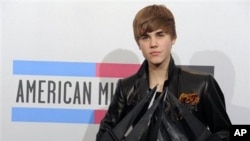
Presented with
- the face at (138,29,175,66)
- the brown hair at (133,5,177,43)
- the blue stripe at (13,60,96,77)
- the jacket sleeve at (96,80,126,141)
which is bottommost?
the jacket sleeve at (96,80,126,141)

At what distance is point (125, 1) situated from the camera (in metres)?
1.14

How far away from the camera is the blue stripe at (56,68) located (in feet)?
3.79

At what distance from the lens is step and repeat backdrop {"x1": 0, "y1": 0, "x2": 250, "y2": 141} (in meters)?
1.13

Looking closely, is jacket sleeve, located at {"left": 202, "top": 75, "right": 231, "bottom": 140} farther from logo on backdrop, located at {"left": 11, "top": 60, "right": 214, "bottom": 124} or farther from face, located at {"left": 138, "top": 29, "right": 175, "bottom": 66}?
logo on backdrop, located at {"left": 11, "top": 60, "right": 214, "bottom": 124}

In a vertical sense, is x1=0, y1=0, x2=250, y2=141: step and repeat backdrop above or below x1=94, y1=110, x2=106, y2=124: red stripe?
above

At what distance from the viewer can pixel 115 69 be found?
116 centimetres

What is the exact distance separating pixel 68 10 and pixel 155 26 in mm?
434

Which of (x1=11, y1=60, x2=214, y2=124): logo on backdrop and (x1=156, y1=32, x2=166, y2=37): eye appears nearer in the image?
(x1=156, y1=32, x2=166, y2=37): eye

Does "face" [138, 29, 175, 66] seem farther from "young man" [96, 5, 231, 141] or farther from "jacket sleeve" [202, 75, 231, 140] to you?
"jacket sleeve" [202, 75, 231, 140]

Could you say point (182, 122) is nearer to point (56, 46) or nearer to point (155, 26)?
point (155, 26)

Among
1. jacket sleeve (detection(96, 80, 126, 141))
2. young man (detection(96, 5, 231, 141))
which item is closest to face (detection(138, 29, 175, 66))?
young man (detection(96, 5, 231, 141))

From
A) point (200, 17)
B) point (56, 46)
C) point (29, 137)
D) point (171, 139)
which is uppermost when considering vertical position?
point (200, 17)

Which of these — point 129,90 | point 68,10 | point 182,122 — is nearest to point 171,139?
point 182,122

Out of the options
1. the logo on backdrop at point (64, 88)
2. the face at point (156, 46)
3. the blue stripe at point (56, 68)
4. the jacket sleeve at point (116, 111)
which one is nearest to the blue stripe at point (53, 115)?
the logo on backdrop at point (64, 88)
